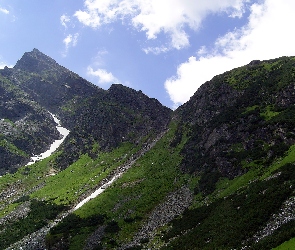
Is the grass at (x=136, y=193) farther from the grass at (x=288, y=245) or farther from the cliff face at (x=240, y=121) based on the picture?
the grass at (x=288, y=245)

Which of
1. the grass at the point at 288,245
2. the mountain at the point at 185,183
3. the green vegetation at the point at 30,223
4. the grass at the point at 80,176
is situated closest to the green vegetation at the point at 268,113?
the mountain at the point at 185,183

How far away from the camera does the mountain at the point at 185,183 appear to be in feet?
177

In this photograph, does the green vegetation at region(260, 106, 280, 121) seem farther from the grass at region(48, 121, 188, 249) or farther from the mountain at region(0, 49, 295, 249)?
the grass at region(48, 121, 188, 249)

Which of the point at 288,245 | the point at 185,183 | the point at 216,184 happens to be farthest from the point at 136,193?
the point at 288,245

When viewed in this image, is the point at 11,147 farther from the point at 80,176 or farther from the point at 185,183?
the point at 185,183

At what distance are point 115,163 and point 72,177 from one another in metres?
20.8

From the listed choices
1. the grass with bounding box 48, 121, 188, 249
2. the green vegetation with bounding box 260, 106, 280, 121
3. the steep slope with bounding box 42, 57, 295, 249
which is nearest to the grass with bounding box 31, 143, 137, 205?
the grass with bounding box 48, 121, 188, 249

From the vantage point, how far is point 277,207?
48094 mm

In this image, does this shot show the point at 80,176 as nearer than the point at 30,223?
No

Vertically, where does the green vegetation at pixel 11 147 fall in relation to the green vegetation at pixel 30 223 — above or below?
above

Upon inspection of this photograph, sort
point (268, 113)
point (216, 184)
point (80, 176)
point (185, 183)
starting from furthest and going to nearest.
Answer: point (80, 176)
point (268, 113)
point (185, 183)
point (216, 184)

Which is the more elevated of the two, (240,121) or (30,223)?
(30,223)

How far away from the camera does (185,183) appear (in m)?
94.8

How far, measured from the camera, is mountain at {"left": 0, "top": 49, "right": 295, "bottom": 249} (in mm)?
53894
